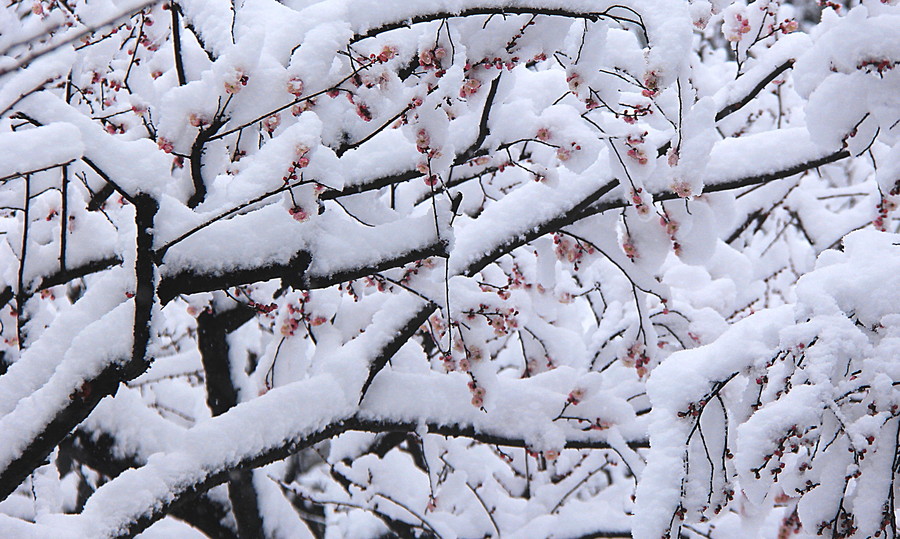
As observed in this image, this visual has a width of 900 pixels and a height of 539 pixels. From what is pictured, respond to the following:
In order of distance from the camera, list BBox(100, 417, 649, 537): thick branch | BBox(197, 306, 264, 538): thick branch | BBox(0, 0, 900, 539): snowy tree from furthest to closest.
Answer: BBox(197, 306, 264, 538): thick branch, BBox(100, 417, 649, 537): thick branch, BBox(0, 0, 900, 539): snowy tree

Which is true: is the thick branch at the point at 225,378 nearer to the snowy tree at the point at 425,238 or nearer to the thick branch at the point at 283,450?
the snowy tree at the point at 425,238

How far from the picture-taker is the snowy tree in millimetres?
1623

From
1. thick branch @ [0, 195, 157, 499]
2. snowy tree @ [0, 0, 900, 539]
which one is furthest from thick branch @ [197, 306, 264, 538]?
thick branch @ [0, 195, 157, 499]

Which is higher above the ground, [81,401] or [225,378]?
[225,378]

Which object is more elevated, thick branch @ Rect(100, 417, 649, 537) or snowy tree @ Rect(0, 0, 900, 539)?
snowy tree @ Rect(0, 0, 900, 539)

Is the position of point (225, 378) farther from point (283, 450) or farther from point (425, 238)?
point (425, 238)

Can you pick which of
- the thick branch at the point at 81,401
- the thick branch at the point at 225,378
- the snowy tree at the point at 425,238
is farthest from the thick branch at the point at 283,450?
the thick branch at the point at 225,378

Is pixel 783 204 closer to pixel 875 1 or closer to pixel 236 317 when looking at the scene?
pixel 875 1

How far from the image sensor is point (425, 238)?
1960 mm

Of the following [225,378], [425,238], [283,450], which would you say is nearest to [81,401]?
[283,450]

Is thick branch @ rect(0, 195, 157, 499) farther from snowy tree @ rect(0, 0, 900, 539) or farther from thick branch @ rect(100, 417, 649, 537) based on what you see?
thick branch @ rect(100, 417, 649, 537)

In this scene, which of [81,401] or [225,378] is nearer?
[81,401]

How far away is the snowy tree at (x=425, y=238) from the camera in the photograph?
1.62m

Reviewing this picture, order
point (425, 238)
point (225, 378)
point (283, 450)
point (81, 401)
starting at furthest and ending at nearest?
point (225, 378), point (283, 450), point (425, 238), point (81, 401)
